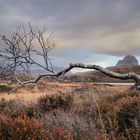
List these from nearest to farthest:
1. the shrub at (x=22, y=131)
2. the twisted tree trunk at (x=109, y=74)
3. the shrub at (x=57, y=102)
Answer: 1. the shrub at (x=22, y=131)
2. the twisted tree trunk at (x=109, y=74)
3. the shrub at (x=57, y=102)

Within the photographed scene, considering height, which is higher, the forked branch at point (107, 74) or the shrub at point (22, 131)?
the forked branch at point (107, 74)

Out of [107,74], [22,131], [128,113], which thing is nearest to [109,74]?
[107,74]

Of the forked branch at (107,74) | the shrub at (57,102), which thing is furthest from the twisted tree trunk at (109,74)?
the shrub at (57,102)

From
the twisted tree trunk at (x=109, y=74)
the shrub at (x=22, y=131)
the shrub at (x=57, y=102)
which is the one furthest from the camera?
the shrub at (x=57, y=102)

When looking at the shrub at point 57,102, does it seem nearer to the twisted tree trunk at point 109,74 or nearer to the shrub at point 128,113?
the twisted tree trunk at point 109,74

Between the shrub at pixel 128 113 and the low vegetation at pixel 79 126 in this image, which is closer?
the low vegetation at pixel 79 126

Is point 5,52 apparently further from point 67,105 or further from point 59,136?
point 67,105

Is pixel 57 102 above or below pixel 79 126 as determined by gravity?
above

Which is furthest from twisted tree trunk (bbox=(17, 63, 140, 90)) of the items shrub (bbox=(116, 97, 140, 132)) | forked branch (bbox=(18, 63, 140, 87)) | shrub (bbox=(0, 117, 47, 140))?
shrub (bbox=(0, 117, 47, 140))

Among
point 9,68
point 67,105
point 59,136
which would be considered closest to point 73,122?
point 59,136

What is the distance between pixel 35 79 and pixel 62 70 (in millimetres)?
773

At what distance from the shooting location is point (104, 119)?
8.24 meters

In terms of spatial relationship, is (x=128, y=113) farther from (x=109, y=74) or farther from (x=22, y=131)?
(x=22, y=131)

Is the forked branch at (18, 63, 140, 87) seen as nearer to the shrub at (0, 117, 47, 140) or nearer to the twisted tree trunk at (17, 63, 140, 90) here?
the twisted tree trunk at (17, 63, 140, 90)
